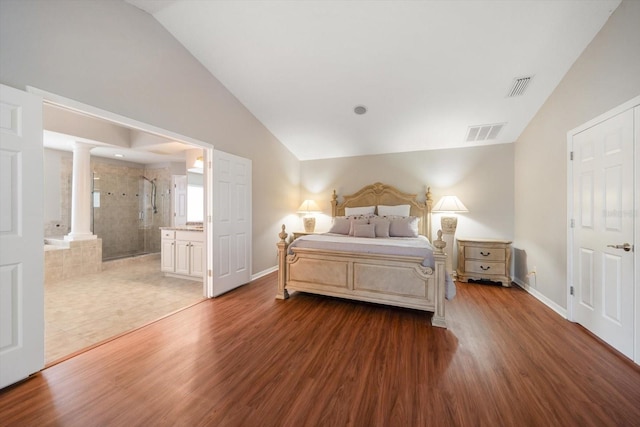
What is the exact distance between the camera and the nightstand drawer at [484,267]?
3.85 m

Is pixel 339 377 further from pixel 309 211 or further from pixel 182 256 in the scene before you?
pixel 309 211

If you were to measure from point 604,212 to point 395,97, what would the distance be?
8.38ft

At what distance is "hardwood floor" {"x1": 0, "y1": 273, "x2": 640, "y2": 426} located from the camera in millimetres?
1440

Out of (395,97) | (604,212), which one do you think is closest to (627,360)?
(604,212)

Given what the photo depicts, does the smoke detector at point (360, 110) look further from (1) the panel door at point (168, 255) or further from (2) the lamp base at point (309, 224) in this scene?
(1) the panel door at point (168, 255)

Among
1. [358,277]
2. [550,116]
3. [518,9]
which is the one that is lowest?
[358,277]

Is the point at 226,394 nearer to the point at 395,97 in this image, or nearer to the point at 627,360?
the point at 627,360

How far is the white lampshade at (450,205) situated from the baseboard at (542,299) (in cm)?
135

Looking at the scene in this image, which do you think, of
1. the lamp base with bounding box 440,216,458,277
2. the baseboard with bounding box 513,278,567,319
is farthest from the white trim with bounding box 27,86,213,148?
the baseboard with bounding box 513,278,567,319

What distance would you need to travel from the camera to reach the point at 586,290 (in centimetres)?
248

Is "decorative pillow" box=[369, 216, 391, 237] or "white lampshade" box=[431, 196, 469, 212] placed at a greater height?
"white lampshade" box=[431, 196, 469, 212]

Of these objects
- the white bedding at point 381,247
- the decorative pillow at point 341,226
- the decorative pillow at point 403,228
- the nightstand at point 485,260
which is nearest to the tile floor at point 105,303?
the white bedding at point 381,247

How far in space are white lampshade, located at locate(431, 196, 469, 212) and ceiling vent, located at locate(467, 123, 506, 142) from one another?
41.8 inches

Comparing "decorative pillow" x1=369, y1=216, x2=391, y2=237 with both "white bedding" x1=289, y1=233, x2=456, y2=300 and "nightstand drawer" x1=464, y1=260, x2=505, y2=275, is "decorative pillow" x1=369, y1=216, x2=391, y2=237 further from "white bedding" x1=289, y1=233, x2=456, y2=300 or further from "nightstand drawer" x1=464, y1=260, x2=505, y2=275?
"nightstand drawer" x1=464, y1=260, x2=505, y2=275
